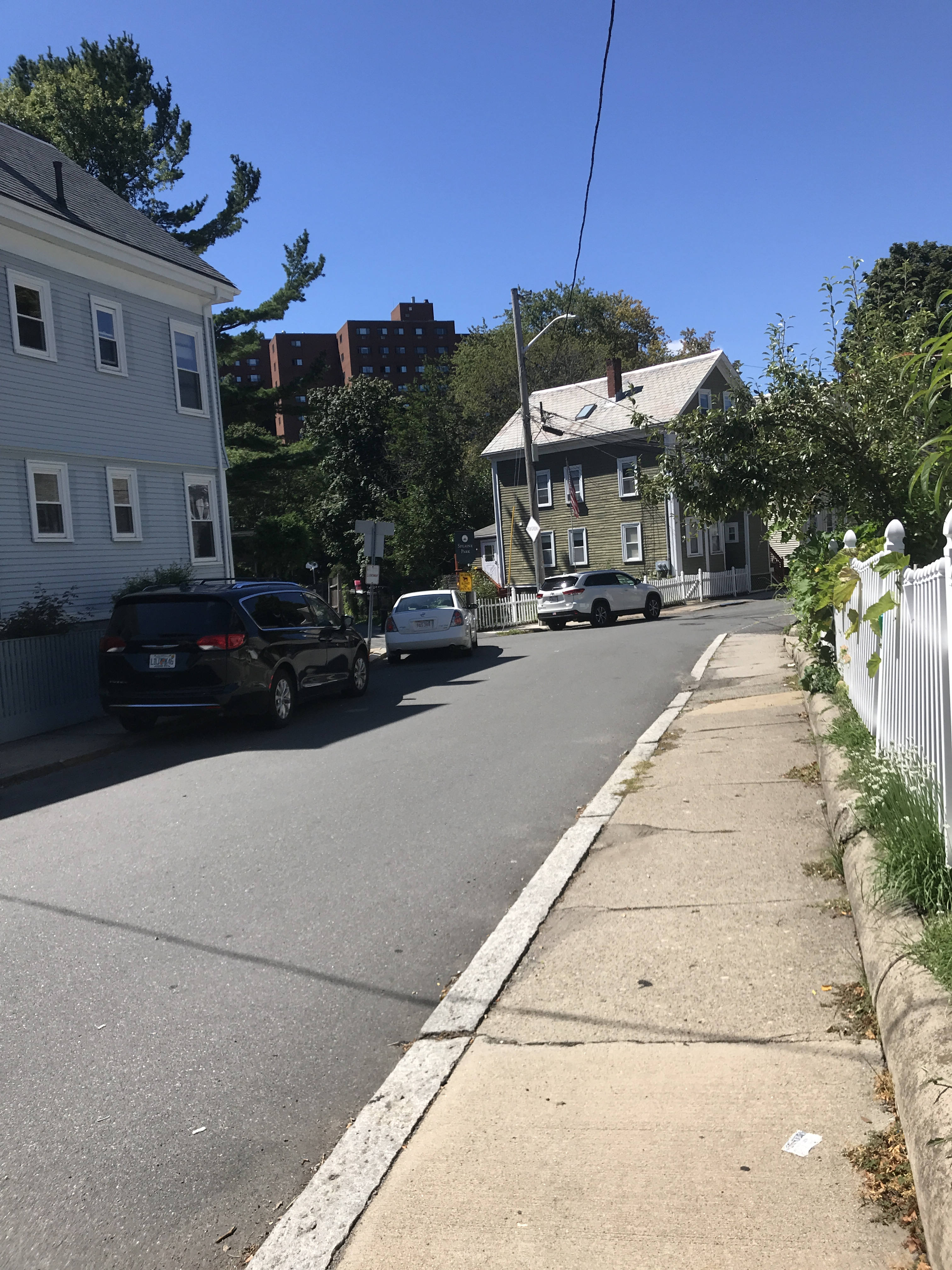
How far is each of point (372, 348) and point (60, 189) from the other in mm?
112465

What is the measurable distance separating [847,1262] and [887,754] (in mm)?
3233

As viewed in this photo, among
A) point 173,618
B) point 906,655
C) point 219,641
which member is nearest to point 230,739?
point 219,641

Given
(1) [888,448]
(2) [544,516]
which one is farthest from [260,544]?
(1) [888,448]

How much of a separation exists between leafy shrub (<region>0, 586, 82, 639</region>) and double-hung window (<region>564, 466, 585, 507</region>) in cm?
3168

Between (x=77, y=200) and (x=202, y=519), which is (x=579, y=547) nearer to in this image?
(x=202, y=519)

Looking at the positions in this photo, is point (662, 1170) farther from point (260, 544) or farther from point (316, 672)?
point (260, 544)

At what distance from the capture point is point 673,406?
43.7 m

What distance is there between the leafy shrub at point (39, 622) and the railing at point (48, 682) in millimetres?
272

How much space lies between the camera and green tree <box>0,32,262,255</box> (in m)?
33.0

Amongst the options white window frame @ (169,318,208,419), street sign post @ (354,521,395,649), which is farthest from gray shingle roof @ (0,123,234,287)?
street sign post @ (354,521,395,649)

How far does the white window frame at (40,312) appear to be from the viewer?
18.7 m

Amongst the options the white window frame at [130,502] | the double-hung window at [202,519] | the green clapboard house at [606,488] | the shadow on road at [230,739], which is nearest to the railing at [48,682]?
the shadow on road at [230,739]

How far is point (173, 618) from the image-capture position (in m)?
12.3

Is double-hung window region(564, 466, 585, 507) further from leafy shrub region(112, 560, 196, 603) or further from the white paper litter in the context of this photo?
the white paper litter
